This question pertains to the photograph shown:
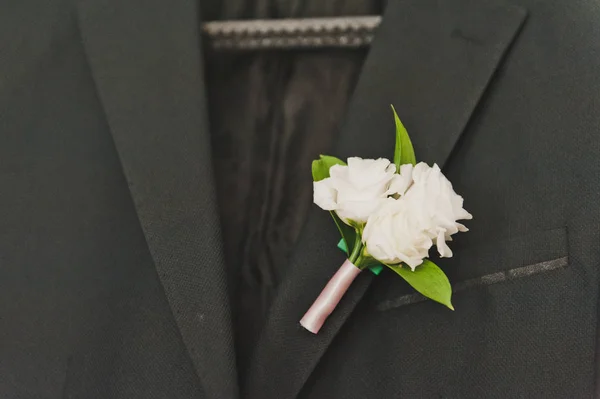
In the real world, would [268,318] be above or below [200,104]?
below

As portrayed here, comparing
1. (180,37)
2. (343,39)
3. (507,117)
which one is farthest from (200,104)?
(507,117)

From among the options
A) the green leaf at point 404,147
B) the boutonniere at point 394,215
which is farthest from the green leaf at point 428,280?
the green leaf at point 404,147

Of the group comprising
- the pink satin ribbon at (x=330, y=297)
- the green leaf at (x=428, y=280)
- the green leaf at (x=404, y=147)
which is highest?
the green leaf at (x=404, y=147)

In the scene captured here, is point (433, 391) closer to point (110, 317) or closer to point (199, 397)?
point (199, 397)

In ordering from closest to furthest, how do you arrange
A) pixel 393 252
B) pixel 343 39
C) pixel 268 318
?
pixel 393 252 → pixel 268 318 → pixel 343 39

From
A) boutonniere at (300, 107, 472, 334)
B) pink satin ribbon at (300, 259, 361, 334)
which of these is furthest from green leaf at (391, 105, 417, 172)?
pink satin ribbon at (300, 259, 361, 334)

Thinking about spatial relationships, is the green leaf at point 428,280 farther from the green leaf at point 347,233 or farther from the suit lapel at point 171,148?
the suit lapel at point 171,148
